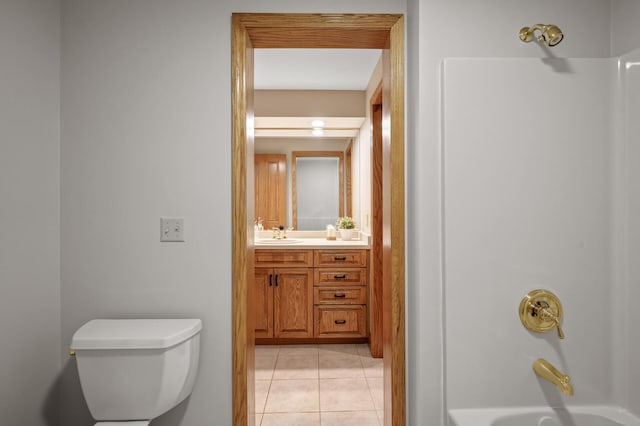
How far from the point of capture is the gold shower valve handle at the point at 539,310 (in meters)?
1.45

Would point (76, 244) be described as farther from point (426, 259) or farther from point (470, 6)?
point (470, 6)

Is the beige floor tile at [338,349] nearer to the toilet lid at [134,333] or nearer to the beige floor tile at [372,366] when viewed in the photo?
the beige floor tile at [372,366]

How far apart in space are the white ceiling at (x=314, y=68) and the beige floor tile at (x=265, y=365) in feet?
8.02

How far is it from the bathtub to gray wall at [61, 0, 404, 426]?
1030 mm

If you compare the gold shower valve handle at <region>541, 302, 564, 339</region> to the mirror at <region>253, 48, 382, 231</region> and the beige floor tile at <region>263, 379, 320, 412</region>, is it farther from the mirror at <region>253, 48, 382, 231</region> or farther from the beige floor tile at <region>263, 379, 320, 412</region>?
the mirror at <region>253, 48, 382, 231</region>

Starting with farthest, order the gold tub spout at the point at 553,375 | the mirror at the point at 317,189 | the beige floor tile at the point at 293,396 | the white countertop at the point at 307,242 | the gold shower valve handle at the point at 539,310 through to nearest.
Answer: the mirror at the point at 317,189
the white countertop at the point at 307,242
the beige floor tile at the point at 293,396
the gold shower valve handle at the point at 539,310
the gold tub spout at the point at 553,375

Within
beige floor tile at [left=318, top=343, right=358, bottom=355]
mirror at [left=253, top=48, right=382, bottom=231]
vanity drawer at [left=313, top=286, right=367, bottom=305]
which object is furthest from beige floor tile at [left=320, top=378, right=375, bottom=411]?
mirror at [left=253, top=48, right=382, bottom=231]

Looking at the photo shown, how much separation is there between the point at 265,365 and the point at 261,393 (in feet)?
1.56

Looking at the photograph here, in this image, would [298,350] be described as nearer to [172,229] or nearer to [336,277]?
[336,277]

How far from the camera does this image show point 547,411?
1.44m

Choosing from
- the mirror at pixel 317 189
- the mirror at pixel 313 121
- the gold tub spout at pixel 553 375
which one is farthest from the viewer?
the mirror at pixel 317 189

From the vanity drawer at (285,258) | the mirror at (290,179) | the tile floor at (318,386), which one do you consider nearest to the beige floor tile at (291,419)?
the tile floor at (318,386)

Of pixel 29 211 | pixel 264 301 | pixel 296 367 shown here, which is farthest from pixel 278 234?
pixel 29 211

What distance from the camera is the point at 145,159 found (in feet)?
5.28
